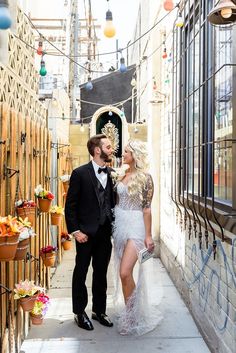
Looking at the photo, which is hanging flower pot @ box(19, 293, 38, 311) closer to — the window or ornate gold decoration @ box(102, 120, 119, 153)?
the window

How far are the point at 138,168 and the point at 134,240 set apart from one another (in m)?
0.68

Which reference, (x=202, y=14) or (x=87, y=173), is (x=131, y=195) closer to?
(x=87, y=173)

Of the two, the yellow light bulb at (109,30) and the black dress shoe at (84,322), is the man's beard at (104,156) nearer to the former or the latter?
the yellow light bulb at (109,30)

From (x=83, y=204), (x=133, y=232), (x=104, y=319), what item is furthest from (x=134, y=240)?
(x=104, y=319)

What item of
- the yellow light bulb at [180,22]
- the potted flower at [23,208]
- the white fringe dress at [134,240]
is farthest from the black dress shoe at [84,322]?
the yellow light bulb at [180,22]

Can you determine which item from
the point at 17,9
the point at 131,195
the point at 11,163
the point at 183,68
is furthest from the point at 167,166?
the point at 11,163

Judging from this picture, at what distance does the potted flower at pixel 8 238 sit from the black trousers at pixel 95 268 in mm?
1467

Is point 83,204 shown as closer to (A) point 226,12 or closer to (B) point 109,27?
(B) point 109,27

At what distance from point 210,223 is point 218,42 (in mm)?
1514

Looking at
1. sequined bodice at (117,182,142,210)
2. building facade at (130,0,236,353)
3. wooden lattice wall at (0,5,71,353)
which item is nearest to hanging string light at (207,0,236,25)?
building facade at (130,0,236,353)

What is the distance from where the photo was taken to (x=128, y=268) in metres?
3.83

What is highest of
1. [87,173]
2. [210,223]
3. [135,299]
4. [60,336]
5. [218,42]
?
[218,42]

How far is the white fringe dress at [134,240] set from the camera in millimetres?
3814

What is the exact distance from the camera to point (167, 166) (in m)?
6.59
